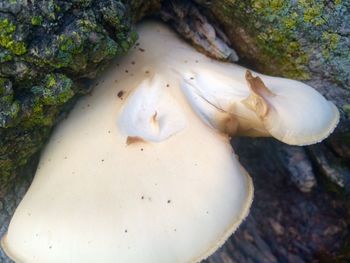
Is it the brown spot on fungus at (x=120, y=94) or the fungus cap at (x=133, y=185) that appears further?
the brown spot on fungus at (x=120, y=94)

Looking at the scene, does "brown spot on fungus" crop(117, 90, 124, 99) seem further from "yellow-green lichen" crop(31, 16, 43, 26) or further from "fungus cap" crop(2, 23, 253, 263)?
"yellow-green lichen" crop(31, 16, 43, 26)

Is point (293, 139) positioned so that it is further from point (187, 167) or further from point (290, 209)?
point (290, 209)

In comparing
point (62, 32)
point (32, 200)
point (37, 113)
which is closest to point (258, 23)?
point (62, 32)

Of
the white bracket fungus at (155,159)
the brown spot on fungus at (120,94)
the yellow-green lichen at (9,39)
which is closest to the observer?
the yellow-green lichen at (9,39)

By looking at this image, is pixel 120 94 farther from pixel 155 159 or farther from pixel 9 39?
pixel 9 39

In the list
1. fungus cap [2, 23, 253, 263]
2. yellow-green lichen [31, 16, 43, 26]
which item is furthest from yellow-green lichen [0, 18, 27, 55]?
fungus cap [2, 23, 253, 263]

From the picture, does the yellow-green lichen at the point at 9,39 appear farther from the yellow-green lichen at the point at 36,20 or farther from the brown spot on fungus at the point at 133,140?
the brown spot on fungus at the point at 133,140

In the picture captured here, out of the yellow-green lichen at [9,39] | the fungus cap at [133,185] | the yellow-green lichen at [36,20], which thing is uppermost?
the yellow-green lichen at [36,20]

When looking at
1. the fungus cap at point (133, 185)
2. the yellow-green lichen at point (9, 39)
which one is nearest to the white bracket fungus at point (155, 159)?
the fungus cap at point (133, 185)
